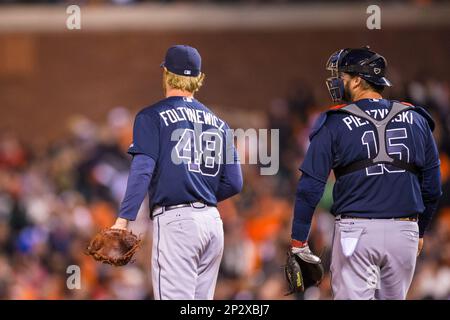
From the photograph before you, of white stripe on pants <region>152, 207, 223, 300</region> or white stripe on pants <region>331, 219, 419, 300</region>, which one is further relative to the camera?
white stripe on pants <region>152, 207, 223, 300</region>

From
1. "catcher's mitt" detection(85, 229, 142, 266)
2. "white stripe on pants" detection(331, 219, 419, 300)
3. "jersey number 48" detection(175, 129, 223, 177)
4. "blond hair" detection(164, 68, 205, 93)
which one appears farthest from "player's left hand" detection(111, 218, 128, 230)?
"white stripe on pants" detection(331, 219, 419, 300)

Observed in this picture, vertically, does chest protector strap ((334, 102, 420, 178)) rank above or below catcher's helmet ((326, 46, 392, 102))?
below

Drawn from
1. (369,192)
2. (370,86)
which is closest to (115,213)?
(370,86)

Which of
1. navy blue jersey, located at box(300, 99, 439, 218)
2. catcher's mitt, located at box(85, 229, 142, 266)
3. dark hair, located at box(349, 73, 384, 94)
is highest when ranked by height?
dark hair, located at box(349, 73, 384, 94)

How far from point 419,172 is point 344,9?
32.1 ft

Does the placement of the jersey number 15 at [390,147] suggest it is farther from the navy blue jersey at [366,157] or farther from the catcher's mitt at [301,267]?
the catcher's mitt at [301,267]

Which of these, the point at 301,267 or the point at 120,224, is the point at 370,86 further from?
the point at 120,224

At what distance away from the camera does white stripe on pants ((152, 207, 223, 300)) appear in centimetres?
541

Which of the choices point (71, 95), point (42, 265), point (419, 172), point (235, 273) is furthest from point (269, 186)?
point (419, 172)

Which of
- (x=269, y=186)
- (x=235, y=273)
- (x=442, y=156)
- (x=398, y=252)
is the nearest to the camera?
(x=398, y=252)

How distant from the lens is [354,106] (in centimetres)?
543

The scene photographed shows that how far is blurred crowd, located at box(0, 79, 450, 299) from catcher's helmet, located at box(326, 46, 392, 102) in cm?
406

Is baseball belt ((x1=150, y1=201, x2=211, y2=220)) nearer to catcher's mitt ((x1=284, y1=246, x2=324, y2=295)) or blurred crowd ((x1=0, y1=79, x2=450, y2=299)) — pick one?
catcher's mitt ((x1=284, y1=246, x2=324, y2=295))

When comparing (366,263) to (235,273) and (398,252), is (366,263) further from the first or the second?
(235,273)
